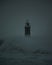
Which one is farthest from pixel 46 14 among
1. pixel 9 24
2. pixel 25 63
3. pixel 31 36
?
pixel 25 63

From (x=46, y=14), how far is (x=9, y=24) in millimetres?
550

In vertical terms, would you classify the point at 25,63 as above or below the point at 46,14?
below

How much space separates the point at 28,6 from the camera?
2646 mm

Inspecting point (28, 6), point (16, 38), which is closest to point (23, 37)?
point (16, 38)

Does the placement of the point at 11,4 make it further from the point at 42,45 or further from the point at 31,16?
the point at 42,45

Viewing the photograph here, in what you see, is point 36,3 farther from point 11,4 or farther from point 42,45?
point 42,45

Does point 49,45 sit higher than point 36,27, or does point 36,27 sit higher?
point 36,27

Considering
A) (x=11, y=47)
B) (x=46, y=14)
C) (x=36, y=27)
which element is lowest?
(x=11, y=47)

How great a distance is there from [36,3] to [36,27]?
343 mm

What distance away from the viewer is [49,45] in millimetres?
2625

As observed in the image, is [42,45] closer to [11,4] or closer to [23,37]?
[23,37]

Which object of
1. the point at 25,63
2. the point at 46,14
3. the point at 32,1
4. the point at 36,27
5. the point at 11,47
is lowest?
the point at 25,63

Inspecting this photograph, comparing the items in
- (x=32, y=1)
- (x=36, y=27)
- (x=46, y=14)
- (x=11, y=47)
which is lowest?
(x=11, y=47)

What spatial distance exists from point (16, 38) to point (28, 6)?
19.2 inches
